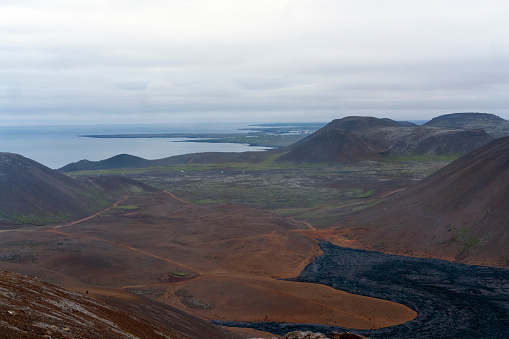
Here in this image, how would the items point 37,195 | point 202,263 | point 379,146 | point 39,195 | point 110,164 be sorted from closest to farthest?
point 202,263, point 37,195, point 39,195, point 379,146, point 110,164

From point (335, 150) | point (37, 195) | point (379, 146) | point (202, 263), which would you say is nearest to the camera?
point (202, 263)

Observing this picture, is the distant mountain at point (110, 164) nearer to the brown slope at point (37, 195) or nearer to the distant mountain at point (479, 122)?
the brown slope at point (37, 195)

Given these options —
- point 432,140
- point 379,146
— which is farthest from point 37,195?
point 432,140

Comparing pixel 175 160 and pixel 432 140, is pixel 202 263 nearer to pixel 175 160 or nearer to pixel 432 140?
pixel 175 160

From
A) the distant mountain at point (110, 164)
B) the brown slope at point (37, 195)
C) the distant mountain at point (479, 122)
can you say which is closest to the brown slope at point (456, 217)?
the brown slope at point (37, 195)

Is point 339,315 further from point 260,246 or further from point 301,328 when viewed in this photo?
point 260,246
